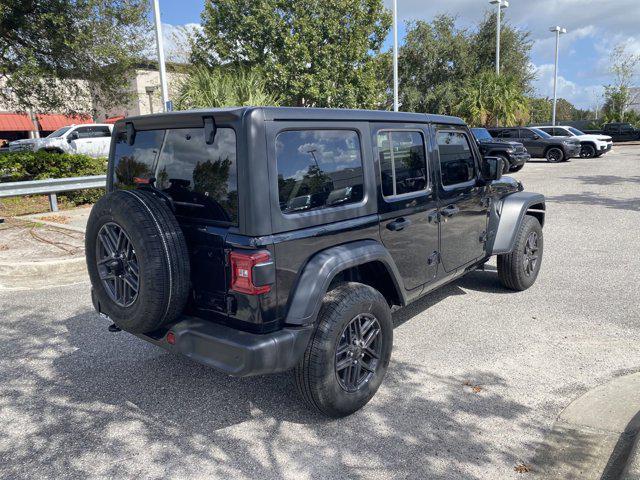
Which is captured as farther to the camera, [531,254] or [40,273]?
[40,273]

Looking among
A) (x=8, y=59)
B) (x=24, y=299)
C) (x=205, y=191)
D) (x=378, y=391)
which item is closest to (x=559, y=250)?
(x=378, y=391)

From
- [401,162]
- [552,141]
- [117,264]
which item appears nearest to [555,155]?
[552,141]

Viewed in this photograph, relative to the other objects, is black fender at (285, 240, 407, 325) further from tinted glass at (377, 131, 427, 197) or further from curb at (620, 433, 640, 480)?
curb at (620, 433, 640, 480)

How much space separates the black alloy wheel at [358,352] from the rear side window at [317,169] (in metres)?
0.76

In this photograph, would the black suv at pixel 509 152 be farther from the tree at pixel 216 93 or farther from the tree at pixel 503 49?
the tree at pixel 503 49

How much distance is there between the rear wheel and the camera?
853 inches

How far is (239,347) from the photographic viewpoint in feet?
8.73

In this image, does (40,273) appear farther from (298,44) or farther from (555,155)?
(555,155)

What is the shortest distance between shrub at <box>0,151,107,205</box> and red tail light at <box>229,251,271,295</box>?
940 cm

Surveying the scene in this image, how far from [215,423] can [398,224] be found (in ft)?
5.79

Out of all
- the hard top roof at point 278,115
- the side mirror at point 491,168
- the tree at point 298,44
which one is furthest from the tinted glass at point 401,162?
the tree at point 298,44

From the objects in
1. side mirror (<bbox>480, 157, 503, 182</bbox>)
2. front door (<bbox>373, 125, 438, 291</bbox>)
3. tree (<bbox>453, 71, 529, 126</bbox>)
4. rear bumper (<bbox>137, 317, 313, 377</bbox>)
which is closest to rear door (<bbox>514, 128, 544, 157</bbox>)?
tree (<bbox>453, 71, 529, 126</bbox>)

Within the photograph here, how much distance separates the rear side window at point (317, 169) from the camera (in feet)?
9.37

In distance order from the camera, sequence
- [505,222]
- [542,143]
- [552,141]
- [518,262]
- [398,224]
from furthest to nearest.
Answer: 1. [542,143]
2. [552,141]
3. [518,262]
4. [505,222]
5. [398,224]
